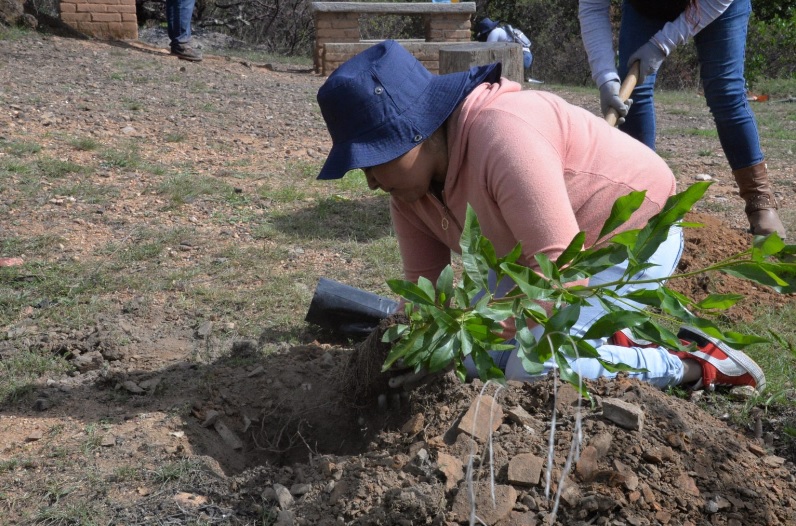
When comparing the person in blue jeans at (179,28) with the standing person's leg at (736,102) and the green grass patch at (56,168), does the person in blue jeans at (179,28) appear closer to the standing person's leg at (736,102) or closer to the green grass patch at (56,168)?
the green grass patch at (56,168)

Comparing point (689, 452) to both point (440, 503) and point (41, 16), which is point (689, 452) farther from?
point (41, 16)

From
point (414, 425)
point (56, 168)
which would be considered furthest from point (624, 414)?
point (56, 168)

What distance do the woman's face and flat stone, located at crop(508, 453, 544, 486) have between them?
81 cm

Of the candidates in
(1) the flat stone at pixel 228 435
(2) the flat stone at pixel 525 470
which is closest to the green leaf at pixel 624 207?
(2) the flat stone at pixel 525 470

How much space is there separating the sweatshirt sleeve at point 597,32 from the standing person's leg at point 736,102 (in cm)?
42

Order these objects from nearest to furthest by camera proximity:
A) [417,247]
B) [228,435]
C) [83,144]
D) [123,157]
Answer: [228,435]
[417,247]
[123,157]
[83,144]

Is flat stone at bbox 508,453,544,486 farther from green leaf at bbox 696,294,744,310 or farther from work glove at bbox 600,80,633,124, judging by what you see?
work glove at bbox 600,80,633,124

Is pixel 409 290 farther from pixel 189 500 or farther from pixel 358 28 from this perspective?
pixel 358 28

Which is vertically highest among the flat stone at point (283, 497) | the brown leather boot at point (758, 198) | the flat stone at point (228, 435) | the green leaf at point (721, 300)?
the green leaf at point (721, 300)

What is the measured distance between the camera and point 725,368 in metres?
2.68

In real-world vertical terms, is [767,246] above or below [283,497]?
above

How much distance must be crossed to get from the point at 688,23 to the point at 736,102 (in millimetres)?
529

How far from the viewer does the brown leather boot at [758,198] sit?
3984mm

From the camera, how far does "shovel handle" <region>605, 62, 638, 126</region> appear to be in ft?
11.3
